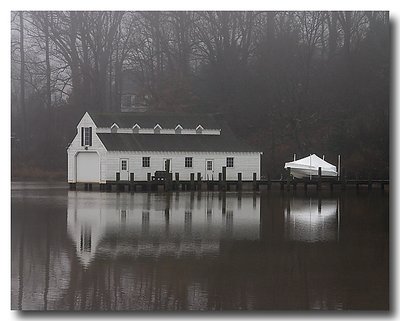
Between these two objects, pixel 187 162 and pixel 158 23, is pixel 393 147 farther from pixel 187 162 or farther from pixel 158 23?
pixel 187 162

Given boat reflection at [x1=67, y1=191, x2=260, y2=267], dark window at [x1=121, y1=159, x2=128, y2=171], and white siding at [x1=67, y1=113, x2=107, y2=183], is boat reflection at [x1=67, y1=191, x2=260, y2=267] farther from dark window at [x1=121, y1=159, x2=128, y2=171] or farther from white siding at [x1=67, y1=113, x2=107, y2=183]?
white siding at [x1=67, y1=113, x2=107, y2=183]

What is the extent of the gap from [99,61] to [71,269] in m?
4.20

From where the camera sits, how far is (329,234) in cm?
1578

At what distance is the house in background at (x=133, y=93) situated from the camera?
50.0ft

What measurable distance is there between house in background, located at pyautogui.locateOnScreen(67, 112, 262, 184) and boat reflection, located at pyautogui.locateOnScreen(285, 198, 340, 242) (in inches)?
49.8

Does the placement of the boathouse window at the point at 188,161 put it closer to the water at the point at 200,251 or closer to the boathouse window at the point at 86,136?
the water at the point at 200,251

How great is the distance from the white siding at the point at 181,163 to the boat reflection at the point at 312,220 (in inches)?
49.8

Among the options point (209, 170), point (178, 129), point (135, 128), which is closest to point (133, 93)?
point (178, 129)

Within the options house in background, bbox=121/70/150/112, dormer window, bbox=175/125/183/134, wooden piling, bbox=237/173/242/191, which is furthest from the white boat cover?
wooden piling, bbox=237/173/242/191

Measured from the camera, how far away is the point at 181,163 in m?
19.1

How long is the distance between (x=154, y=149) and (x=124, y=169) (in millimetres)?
914

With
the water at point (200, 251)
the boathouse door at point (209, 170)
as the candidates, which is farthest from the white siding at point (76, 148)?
the boathouse door at point (209, 170)

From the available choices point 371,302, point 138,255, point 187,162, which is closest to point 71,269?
point 138,255

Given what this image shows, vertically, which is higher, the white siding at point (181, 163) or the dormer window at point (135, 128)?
the dormer window at point (135, 128)
